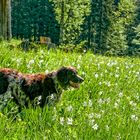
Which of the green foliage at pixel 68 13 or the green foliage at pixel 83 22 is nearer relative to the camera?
the green foliage at pixel 68 13

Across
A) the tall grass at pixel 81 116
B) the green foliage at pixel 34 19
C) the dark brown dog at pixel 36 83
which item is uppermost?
the dark brown dog at pixel 36 83

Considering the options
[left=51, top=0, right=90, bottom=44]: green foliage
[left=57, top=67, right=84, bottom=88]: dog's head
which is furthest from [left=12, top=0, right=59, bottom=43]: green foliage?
[left=57, top=67, right=84, bottom=88]: dog's head

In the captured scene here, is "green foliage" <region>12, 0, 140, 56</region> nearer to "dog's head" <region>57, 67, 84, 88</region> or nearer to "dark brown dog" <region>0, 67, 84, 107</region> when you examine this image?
"dog's head" <region>57, 67, 84, 88</region>

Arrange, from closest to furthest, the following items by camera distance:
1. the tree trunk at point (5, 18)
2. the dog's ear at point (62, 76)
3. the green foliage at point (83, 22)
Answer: the dog's ear at point (62, 76), the tree trunk at point (5, 18), the green foliage at point (83, 22)

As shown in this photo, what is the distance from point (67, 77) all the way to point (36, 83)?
465 millimetres

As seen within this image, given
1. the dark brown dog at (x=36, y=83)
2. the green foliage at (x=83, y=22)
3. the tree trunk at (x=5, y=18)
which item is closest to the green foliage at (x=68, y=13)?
the green foliage at (x=83, y=22)

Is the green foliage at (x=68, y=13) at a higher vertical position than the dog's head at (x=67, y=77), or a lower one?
lower

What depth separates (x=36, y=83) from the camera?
741cm

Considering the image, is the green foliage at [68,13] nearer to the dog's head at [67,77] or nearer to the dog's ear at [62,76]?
the dog's head at [67,77]

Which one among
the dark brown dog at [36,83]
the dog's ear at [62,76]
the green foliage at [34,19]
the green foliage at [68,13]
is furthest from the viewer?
the green foliage at [34,19]

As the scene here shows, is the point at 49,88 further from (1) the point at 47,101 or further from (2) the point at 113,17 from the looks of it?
(2) the point at 113,17

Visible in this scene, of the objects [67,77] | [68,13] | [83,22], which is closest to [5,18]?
[67,77]

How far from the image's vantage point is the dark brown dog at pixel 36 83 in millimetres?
7152

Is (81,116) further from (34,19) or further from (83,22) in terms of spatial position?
(34,19)
